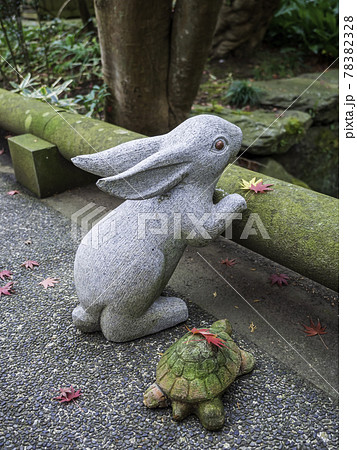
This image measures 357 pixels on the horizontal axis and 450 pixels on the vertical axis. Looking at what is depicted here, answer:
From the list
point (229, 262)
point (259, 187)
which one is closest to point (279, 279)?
point (229, 262)

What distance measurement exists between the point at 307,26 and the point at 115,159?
870 cm

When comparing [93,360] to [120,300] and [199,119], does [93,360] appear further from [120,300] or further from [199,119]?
[199,119]

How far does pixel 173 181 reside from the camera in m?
2.51

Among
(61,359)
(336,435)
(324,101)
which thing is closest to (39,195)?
(61,359)

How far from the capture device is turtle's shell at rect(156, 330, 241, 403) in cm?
221

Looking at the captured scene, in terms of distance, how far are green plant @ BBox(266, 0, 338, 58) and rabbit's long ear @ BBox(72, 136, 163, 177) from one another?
8015 mm

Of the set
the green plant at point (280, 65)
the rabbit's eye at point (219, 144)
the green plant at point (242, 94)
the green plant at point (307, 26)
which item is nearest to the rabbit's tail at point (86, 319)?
the rabbit's eye at point (219, 144)

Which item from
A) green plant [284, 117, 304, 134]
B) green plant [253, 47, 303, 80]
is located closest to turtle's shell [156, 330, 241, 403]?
green plant [284, 117, 304, 134]

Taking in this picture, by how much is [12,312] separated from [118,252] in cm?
109

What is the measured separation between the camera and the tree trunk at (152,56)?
4.95 metres

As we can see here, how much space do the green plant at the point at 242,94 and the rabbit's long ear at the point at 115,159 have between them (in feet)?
18.5

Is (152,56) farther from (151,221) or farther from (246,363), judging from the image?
(246,363)

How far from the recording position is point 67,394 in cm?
244

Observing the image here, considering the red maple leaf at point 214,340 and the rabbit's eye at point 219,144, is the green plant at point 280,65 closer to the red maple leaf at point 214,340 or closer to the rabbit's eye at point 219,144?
the rabbit's eye at point 219,144
